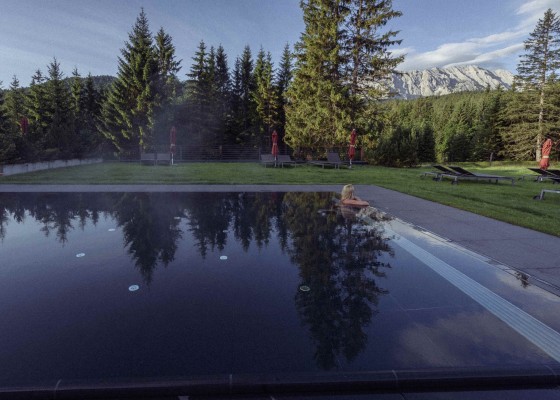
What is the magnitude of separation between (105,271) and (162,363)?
2.26 m

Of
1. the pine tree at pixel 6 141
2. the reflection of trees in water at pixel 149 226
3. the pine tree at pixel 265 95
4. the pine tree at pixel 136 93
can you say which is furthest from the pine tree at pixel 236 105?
the reflection of trees in water at pixel 149 226

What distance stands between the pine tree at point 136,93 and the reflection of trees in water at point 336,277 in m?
26.1

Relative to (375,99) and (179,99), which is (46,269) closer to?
(375,99)

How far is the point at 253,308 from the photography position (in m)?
3.17

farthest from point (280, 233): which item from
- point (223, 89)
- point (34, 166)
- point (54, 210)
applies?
point (223, 89)

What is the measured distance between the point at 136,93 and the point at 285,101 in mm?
17905

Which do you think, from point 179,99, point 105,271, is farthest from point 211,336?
point 179,99

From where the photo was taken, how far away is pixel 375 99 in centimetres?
2650

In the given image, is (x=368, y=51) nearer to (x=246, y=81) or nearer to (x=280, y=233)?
(x=246, y=81)

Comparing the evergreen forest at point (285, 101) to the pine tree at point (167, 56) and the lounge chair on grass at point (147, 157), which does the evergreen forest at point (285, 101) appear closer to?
the pine tree at point (167, 56)

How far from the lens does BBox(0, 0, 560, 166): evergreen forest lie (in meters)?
25.1

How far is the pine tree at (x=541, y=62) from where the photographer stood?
3706 centimetres

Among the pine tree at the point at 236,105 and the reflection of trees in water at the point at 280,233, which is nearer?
the reflection of trees in water at the point at 280,233

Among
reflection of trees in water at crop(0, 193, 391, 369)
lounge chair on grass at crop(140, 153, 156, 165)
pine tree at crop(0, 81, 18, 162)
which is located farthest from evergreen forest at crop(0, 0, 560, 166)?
reflection of trees in water at crop(0, 193, 391, 369)
